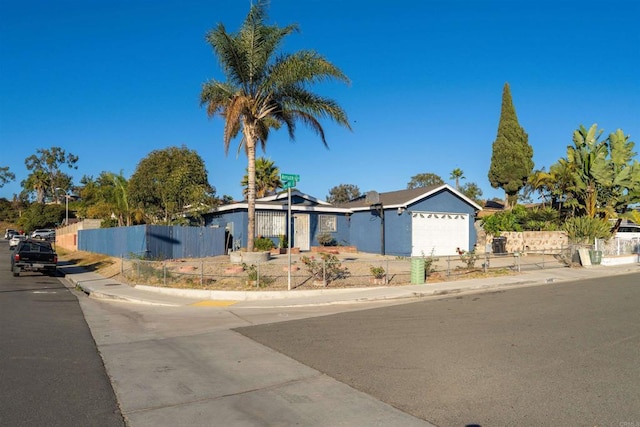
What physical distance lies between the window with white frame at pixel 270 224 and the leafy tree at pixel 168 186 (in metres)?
3.07

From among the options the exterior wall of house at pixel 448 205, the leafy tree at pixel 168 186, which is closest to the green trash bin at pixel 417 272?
the exterior wall of house at pixel 448 205

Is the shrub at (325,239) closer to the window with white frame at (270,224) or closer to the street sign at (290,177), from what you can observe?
the window with white frame at (270,224)

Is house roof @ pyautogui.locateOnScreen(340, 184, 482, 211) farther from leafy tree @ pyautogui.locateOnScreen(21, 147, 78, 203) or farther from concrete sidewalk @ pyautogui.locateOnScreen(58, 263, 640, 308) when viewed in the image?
leafy tree @ pyautogui.locateOnScreen(21, 147, 78, 203)

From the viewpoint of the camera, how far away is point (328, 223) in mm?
30562

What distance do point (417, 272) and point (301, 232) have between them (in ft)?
44.2

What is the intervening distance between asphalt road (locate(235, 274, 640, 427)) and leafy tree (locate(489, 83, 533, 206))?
36442 mm

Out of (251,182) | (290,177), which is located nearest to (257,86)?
(251,182)

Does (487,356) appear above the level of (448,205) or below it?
below

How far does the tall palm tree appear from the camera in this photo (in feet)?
64.7

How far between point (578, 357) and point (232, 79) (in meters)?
17.2

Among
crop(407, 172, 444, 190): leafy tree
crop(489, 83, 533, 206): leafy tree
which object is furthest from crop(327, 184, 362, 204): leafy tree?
crop(489, 83, 533, 206): leafy tree

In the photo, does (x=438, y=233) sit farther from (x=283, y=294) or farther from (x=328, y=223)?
(x=283, y=294)

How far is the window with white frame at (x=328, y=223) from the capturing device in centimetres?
3023

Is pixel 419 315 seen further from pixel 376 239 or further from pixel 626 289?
pixel 376 239
